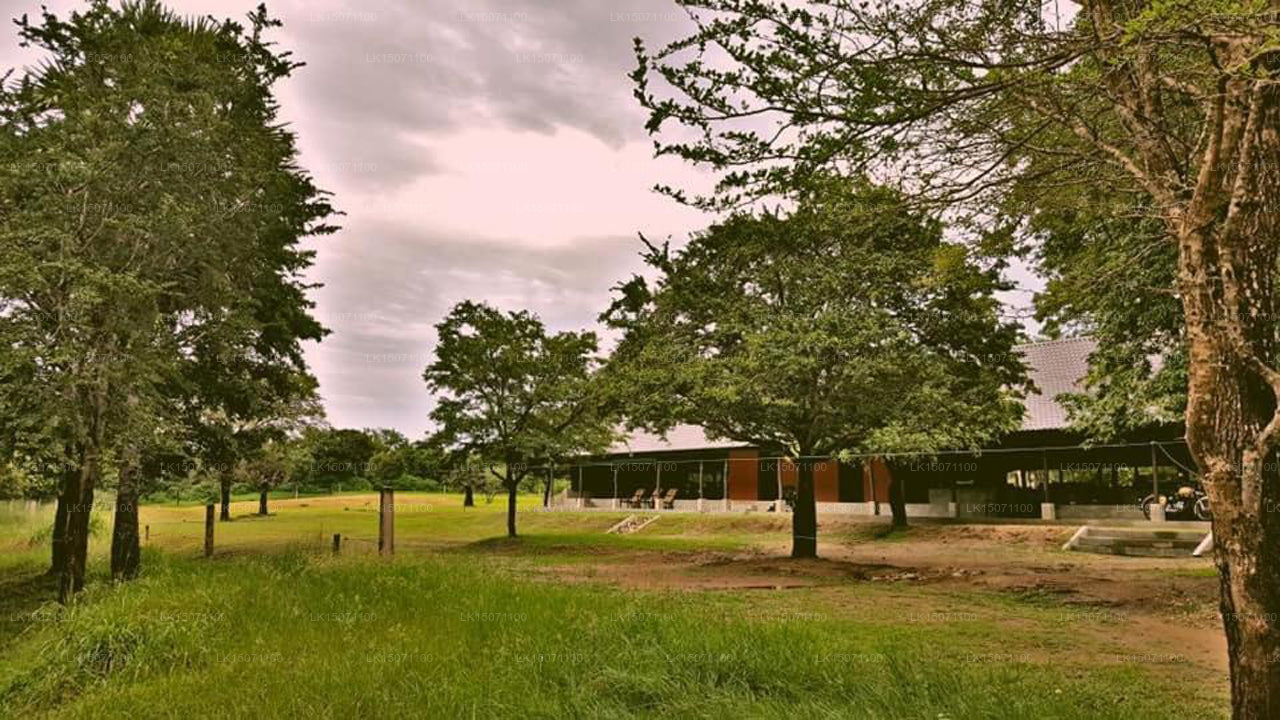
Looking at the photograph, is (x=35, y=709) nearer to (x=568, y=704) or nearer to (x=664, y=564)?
(x=568, y=704)

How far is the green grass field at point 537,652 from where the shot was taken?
587 centimetres

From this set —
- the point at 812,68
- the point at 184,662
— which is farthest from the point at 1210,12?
the point at 184,662

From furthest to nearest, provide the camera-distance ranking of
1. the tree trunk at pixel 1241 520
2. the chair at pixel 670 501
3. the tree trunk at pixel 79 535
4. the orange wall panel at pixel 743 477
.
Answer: the chair at pixel 670 501 → the orange wall panel at pixel 743 477 → the tree trunk at pixel 79 535 → the tree trunk at pixel 1241 520

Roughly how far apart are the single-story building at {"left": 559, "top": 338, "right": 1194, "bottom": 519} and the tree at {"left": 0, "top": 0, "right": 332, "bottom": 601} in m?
12.1

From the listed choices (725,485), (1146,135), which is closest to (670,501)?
(725,485)

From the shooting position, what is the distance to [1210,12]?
3.67 meters

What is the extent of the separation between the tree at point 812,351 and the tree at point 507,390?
9.51 metres

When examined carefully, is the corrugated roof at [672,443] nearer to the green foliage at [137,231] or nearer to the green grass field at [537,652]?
the green foliage at [137,231]

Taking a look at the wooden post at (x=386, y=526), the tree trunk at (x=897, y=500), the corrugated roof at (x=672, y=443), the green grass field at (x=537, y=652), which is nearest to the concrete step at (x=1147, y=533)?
the tree trunk at (x=897, y=500)

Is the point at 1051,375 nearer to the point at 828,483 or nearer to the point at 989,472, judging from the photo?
the point at 989,472

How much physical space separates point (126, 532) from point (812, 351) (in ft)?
49.8

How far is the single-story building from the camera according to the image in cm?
2645

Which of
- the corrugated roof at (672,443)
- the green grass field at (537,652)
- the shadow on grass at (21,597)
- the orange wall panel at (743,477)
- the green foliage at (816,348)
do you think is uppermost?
the green foliage at (816,348)

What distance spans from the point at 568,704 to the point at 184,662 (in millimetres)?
4716
